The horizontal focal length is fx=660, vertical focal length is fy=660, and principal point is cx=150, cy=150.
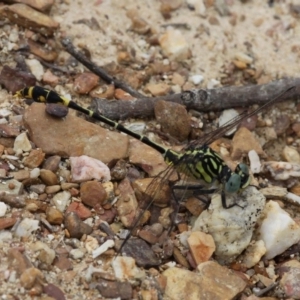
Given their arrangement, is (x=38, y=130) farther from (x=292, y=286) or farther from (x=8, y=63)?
(x=292, y=286)

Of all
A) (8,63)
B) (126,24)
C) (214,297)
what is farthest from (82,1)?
(214,297)

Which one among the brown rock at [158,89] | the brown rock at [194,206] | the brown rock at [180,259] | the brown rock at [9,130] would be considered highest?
→ the brown rock at [158,89]

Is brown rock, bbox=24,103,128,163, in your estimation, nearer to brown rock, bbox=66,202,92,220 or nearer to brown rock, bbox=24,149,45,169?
brown rock, bbox=24,149,45,169

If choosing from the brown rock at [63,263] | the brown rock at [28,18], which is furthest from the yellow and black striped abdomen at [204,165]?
the brown rock at [28,18]

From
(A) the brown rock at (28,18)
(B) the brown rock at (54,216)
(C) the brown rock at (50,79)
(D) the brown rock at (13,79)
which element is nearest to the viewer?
(B) the brown rock at (54,216)

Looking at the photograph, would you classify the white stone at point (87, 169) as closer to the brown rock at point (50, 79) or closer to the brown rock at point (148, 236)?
the brown rock at point (148, 236)

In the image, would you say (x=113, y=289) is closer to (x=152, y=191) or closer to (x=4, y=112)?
(x=152, y=191)

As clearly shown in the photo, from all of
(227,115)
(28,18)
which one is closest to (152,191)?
(227,115)
